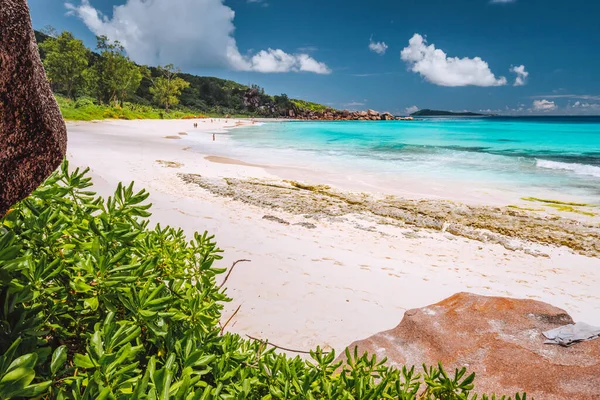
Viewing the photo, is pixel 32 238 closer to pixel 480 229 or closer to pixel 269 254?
pixel 269 254

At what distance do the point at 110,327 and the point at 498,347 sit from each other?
314 cm

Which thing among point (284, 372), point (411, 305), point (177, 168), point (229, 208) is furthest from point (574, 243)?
point (177, 168)

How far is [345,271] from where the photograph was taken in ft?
20.0

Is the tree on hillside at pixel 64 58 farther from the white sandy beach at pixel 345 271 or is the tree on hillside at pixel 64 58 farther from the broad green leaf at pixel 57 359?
the broad green leaf at pixel 57 359

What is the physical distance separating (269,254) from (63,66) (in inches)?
2281

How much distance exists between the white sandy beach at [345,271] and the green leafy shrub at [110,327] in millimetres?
2054

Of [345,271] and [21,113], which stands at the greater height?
[21,113]

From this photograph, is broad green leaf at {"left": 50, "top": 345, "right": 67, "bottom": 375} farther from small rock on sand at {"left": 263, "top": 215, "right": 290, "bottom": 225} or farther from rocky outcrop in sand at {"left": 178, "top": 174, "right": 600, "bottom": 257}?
rocky outcrop in sand at {"left": 178, "top": 174, "right": 600, "bottom": 257}

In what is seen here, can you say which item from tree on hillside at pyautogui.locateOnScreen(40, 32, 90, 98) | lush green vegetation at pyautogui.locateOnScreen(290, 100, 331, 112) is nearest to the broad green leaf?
tree on hillside at pyautogui.locateOnScreen(40, 32, 90, 98)

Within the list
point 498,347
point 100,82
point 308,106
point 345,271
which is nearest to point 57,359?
point 498,347

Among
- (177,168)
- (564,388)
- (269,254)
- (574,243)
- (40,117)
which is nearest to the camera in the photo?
(40,117)

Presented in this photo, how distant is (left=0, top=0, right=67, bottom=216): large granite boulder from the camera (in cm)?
94

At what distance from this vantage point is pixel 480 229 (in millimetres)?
9477

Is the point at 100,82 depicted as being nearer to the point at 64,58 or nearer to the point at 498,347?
the point at 64,58
